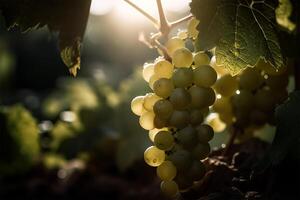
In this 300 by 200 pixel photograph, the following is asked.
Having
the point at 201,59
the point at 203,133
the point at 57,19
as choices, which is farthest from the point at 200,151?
the point at 57,19

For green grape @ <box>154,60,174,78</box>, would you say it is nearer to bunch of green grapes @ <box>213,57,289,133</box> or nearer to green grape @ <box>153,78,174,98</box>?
green grape @ <box>153,78,174,98</box>

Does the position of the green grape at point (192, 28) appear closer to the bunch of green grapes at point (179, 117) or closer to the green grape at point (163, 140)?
the bunch of green grapes at point (179, 117)

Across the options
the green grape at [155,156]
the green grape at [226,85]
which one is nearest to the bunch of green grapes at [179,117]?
the green grape at [155,156]

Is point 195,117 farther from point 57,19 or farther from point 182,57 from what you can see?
point 57,19

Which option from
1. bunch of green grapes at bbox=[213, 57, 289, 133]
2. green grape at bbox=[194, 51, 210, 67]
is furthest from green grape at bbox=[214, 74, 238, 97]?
green grape at bbox=[194, 51, 210, 67]

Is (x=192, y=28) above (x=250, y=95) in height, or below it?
above

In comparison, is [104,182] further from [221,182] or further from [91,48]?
[91,48]
